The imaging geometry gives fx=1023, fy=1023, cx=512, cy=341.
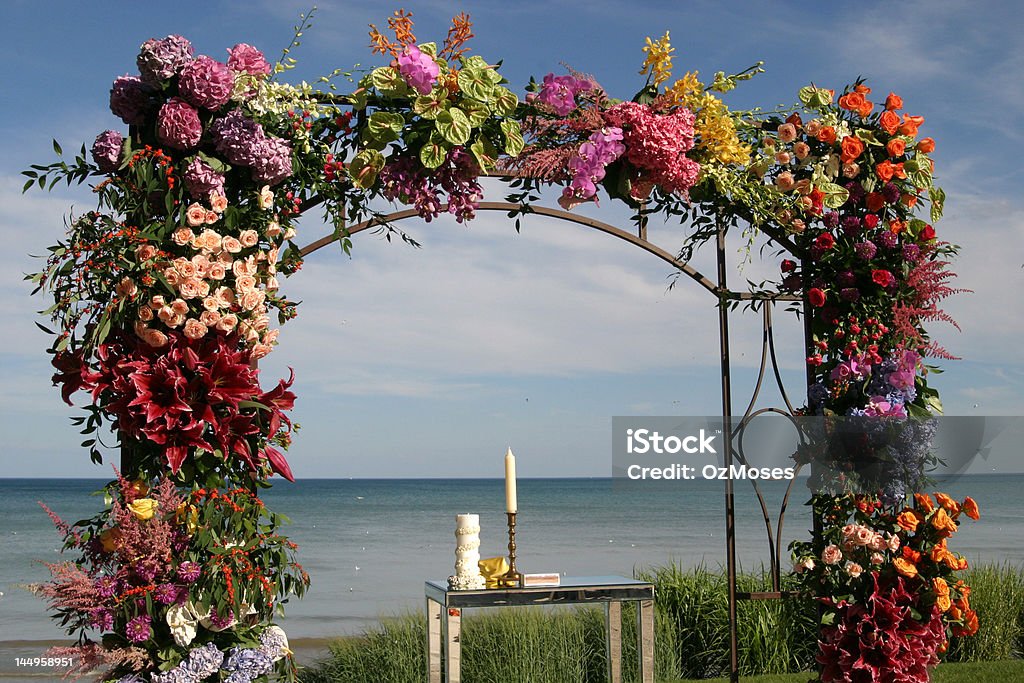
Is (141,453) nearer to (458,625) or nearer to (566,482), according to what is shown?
(458,625)

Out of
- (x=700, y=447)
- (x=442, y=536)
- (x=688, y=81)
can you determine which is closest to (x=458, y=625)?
(x=700, y=447)

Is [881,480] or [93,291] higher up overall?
[93,291]

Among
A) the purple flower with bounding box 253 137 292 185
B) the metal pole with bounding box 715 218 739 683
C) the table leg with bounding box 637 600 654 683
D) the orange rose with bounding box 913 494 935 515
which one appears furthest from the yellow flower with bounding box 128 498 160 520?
the orange rose with bounding box 913 494 935 515

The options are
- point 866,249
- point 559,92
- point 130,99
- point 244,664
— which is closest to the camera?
point 244,664

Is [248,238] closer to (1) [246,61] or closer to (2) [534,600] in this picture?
(1) [246,61]

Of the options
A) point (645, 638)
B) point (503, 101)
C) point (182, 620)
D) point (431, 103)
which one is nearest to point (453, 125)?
point (431, 103)

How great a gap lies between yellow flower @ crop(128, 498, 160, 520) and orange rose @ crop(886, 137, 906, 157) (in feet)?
10.5

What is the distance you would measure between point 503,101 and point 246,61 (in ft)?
2.99

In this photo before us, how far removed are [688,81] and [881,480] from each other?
180 centimetres

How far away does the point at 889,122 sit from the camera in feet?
14.2

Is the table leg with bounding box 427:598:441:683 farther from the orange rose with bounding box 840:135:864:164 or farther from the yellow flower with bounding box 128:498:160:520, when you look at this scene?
the orange rose with bounding box 840:135:864:164

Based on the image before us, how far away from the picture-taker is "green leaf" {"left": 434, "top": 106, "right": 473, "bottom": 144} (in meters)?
3.62

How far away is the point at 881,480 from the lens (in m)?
4.21

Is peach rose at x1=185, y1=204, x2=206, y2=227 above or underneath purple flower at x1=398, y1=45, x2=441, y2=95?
underneath
